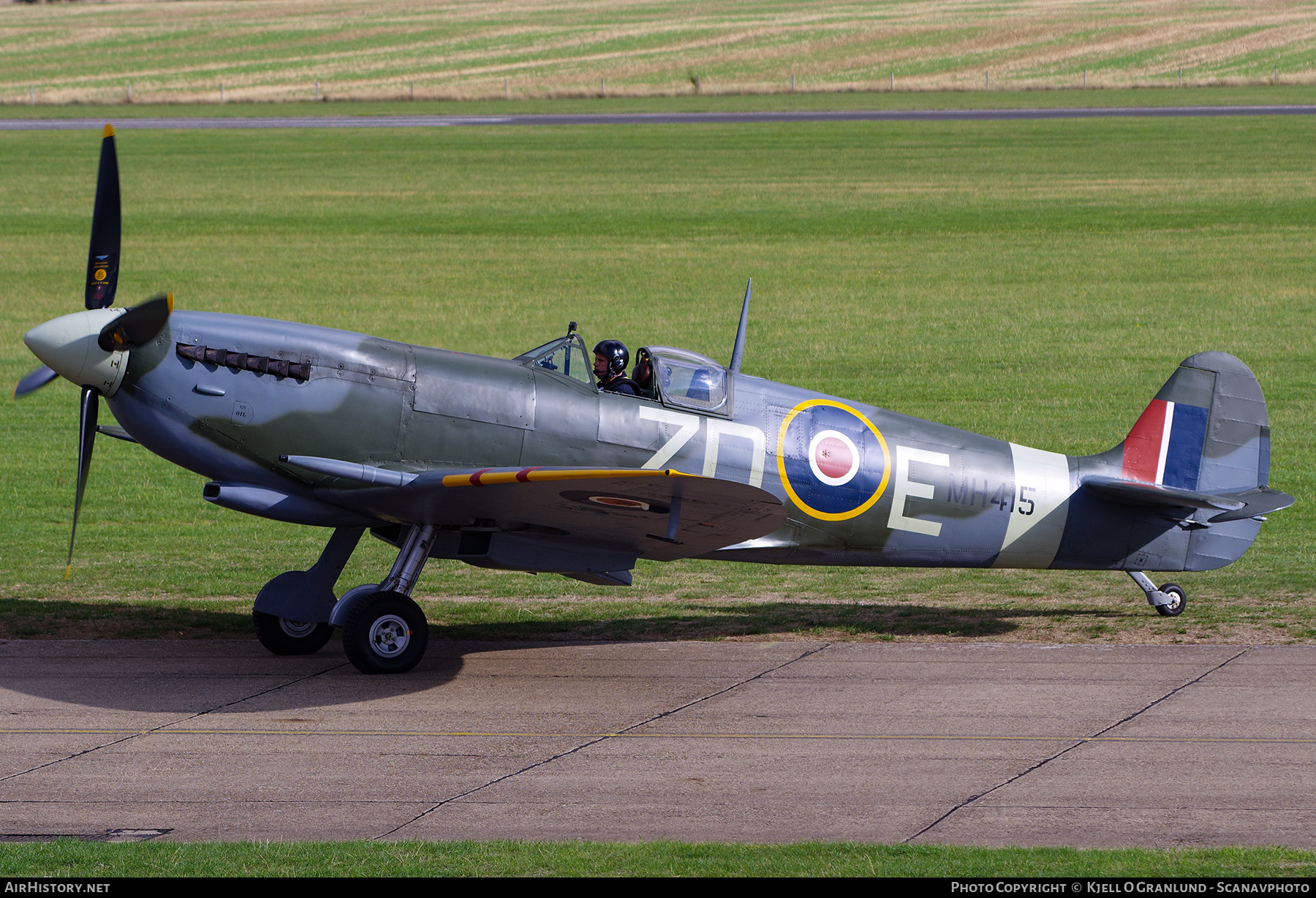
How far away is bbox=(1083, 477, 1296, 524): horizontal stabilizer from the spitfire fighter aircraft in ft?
0.07

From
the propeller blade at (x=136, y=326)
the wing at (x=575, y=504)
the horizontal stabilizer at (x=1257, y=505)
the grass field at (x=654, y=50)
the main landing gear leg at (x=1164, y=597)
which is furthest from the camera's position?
the grass field at (x=654, y=50)

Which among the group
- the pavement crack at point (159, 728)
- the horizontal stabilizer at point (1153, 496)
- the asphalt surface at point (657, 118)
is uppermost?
the asphalt surface at point (657, 118)

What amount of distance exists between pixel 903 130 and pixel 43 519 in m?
40.0

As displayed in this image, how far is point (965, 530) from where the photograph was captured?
444 inches

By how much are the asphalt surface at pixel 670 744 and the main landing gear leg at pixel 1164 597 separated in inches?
31.8

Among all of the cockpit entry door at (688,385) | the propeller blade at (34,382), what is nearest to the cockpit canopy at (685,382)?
the cockpit entry door at (688,385)

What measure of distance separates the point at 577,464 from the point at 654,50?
75.5 meters

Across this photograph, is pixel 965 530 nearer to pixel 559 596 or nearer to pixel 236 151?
pixel 559 596

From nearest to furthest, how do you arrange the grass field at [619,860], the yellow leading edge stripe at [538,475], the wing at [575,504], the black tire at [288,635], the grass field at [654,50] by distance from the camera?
the grass field at [619,860], the yellow leading edge stripe at [538,475], the wing at [575,504], the black tire at [288,635], the grass field at [654,50]

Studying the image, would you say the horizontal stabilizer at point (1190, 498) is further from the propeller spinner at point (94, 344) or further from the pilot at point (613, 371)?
the propeller spinner at point (94, 344)

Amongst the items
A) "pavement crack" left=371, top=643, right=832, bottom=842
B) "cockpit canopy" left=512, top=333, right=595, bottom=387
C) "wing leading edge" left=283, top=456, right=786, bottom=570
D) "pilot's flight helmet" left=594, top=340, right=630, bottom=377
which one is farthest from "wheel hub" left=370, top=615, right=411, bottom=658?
"pilot's flight helmet" left=594, top=340, right=630, bottom=377

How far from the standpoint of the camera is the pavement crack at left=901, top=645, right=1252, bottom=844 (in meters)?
7.86

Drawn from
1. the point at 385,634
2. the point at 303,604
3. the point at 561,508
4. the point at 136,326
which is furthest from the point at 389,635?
the point at 136,326

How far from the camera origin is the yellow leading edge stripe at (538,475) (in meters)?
9.02
